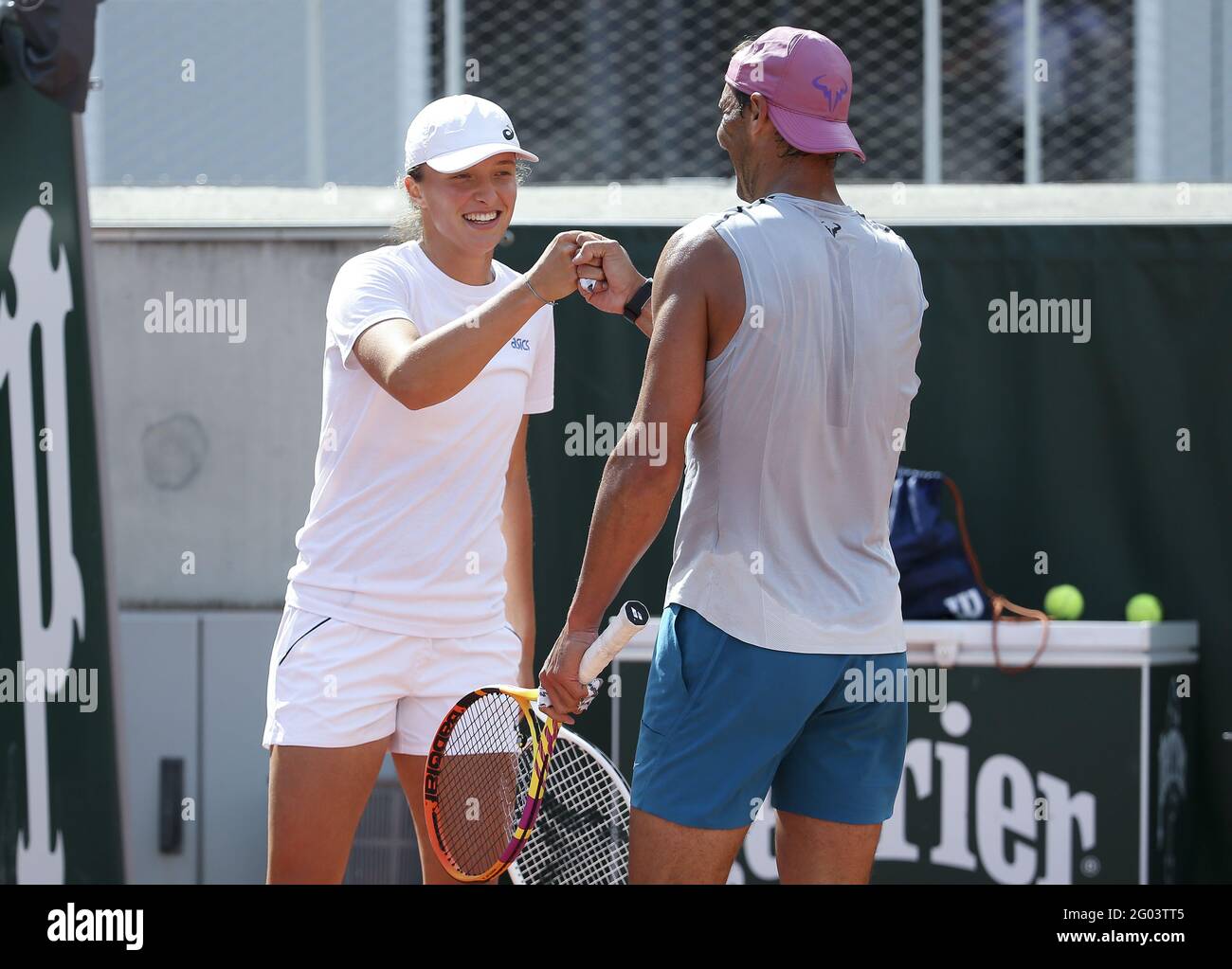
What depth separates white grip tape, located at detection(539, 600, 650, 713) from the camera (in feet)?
7.74

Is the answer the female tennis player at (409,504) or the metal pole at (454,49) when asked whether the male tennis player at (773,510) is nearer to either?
the female tennis player at (409,504)

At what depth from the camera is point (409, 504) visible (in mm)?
2832

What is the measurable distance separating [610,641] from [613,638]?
0.03ft

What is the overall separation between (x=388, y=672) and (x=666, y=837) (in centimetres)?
68

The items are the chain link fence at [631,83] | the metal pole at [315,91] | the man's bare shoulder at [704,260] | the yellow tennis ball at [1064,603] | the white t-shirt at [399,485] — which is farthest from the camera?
the chain link fence at [631,83]

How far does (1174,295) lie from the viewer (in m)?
4.84

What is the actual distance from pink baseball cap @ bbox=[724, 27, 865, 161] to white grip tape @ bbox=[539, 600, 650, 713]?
0.79 meters

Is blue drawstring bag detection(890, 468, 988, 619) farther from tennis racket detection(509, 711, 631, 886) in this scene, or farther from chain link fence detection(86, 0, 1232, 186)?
chain link fence detection(86, 0, 1232, 186)

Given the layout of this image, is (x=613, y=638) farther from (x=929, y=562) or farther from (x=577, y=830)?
(x=929, y=562)

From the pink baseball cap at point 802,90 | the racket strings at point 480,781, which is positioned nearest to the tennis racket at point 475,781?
the racket strings at point 480,781

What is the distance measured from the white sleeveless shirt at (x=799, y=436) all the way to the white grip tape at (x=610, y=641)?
0.11m

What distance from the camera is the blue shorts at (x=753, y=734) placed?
2377 mm
